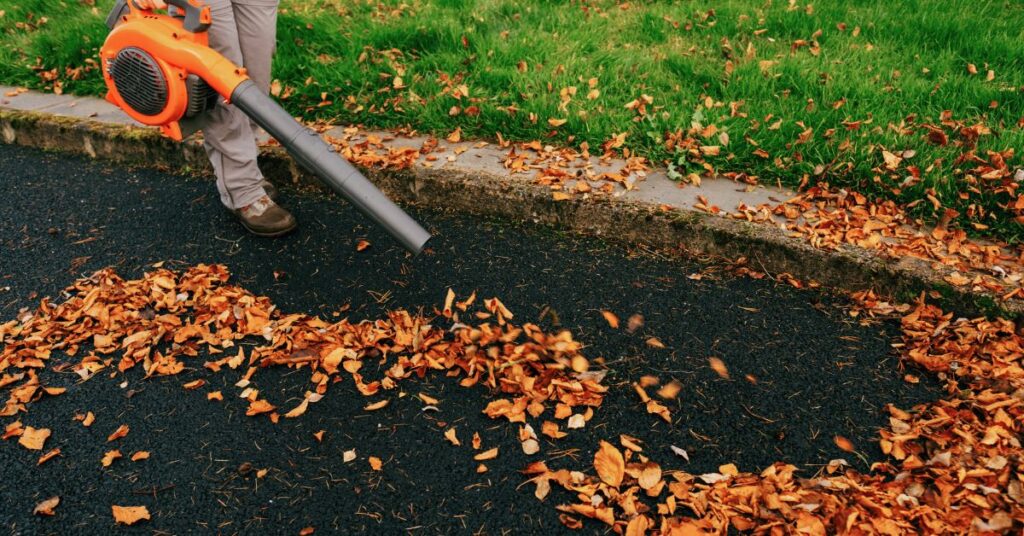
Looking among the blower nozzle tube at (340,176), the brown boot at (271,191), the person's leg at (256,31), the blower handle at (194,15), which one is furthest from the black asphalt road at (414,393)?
the blower handle at (194,15)

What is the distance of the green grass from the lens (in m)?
3.13

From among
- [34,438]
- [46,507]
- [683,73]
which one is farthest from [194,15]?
[683,73]

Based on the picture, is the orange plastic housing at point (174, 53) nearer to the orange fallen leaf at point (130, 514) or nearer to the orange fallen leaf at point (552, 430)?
the orange fallen leaf at point (130, 514)

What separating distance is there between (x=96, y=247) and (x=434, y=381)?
6.17ft

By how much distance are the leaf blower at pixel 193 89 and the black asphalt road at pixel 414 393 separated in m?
0.65

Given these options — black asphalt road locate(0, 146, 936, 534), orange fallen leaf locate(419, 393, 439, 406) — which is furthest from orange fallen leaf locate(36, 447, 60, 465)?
orange fallen leaf locate(419, 393, 439, 406)

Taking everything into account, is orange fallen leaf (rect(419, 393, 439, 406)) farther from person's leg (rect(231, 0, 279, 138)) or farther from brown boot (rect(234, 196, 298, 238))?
person's leg (rect(231, 0, 279, 138))

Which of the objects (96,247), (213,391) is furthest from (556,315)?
(96,247)

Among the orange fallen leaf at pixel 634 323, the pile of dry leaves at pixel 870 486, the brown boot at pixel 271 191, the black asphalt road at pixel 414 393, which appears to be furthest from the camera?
the brown boot at pixel 271 191

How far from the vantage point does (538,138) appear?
350 cm

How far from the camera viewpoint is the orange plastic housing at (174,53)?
7.26 feet

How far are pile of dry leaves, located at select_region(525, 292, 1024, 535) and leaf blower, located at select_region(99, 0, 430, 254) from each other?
2.96 feet

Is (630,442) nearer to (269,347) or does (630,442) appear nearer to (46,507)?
(269,347)

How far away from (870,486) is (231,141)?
277cm
